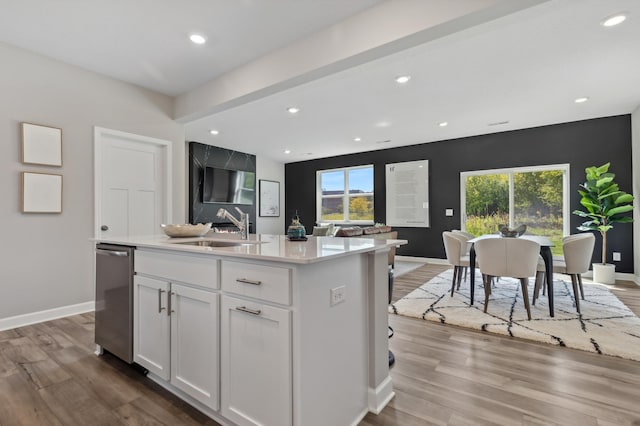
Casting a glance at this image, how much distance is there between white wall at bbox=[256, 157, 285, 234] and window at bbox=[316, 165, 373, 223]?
1.21 metres

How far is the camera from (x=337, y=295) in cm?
148

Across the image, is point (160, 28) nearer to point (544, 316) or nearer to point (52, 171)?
point (52, 171)

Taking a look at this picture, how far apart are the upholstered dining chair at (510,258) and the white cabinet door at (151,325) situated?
2.95 metres

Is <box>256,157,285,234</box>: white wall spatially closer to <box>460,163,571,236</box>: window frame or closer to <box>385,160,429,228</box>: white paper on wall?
<box>385,160,429,228</box>: white paper on wall

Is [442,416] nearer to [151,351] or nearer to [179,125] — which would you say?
[151,351]

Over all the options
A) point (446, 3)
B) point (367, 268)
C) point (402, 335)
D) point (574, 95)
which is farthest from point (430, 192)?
point (367, 268)

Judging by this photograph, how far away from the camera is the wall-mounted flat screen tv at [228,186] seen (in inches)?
276

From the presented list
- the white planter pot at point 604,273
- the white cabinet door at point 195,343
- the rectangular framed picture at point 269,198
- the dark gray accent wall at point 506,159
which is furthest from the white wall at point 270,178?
the white planter pot at point 604,273

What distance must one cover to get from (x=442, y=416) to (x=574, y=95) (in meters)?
4.45

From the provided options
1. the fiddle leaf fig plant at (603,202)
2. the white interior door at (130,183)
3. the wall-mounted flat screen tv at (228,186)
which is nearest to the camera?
the white interior door at (130,183)

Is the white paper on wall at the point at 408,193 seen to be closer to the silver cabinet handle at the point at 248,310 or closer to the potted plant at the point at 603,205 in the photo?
the potted plant at the point at 603,205

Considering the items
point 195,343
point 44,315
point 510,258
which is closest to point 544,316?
point 510,258

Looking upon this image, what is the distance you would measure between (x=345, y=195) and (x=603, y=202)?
5.06m

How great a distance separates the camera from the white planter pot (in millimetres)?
4566
